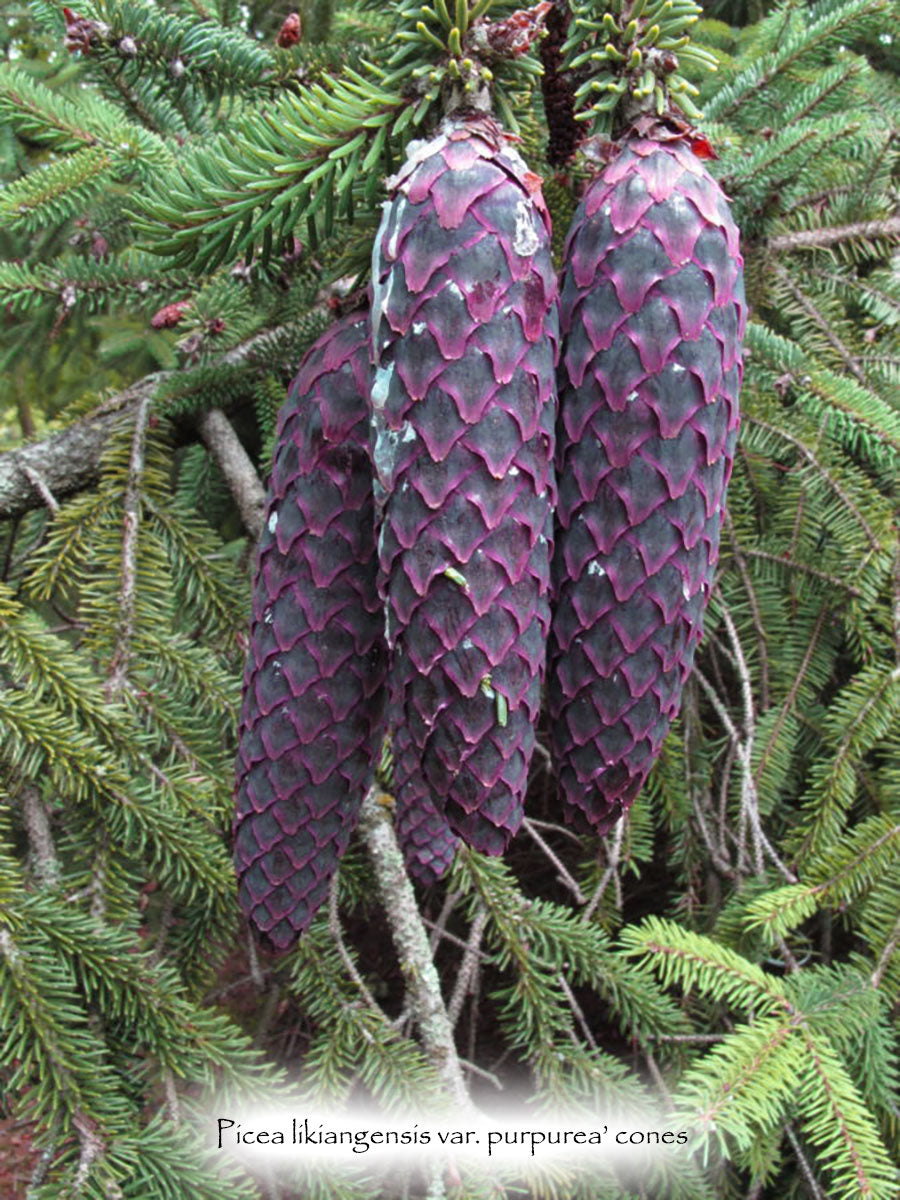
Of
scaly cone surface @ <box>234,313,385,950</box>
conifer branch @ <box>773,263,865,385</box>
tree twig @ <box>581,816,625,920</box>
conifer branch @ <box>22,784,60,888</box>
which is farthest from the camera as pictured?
conifer branch @ <box>773,263,865,385</box>

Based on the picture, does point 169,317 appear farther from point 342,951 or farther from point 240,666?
point 342,951

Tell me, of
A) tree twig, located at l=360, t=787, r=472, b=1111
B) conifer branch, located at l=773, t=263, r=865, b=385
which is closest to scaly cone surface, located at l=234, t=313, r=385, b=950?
tree twig, located at l=360, t=787, r=472, b=1111

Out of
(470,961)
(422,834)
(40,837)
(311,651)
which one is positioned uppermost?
(311,651)

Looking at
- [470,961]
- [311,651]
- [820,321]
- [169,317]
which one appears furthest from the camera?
[820,321]

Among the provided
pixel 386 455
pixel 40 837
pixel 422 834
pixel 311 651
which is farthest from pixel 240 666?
pixel 386 455

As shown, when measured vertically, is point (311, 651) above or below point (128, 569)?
above

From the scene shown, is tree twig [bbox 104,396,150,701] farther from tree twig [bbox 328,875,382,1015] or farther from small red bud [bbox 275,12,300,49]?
small red bud [bbox 275,12,300,49]

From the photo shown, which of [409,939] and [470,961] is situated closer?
[409,939]

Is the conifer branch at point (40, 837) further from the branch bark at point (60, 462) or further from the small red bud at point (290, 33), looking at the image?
the small red bud at point (290, 33)
